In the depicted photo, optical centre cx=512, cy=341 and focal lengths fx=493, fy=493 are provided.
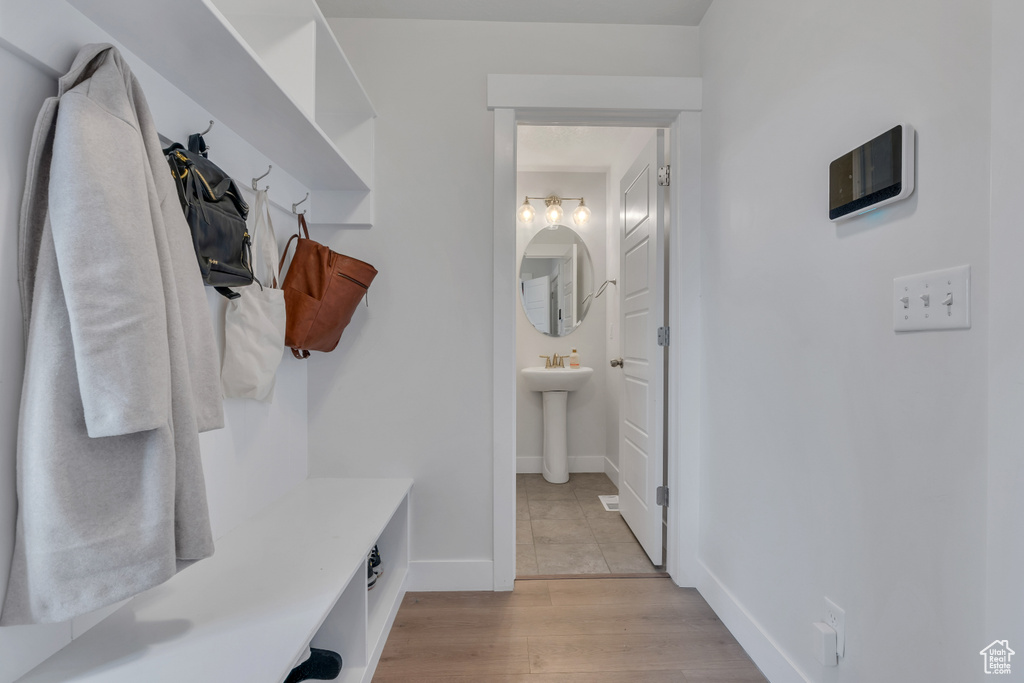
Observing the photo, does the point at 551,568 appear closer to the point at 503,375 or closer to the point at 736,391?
the point at 503,375

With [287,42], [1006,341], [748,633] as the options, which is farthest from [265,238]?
[748,633]

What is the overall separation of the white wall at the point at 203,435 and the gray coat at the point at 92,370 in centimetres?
6

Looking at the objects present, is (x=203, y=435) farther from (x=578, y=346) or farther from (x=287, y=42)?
(x=578, y=346)

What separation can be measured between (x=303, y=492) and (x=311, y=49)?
1.48 metres

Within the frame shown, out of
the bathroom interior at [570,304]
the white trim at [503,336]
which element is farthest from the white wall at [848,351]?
the bathroom interior at [570,304]

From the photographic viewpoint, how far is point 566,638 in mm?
1701

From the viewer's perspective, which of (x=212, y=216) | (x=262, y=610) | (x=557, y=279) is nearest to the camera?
(x=262, y=610)

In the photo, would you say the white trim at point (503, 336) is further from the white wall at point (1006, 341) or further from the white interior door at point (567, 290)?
the white interior door at point (567, 290)

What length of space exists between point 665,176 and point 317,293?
5.01 ft

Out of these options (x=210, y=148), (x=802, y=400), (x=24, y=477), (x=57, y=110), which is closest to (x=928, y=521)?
(x=802, y=400)

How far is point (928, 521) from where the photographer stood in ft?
3.11

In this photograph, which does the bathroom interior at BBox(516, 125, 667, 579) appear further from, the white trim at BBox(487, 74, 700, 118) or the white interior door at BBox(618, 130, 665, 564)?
the white trim at BBox(487, 74, 700, 118)

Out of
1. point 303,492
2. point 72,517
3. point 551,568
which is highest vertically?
point 72,517

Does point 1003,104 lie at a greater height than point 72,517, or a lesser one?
greater
